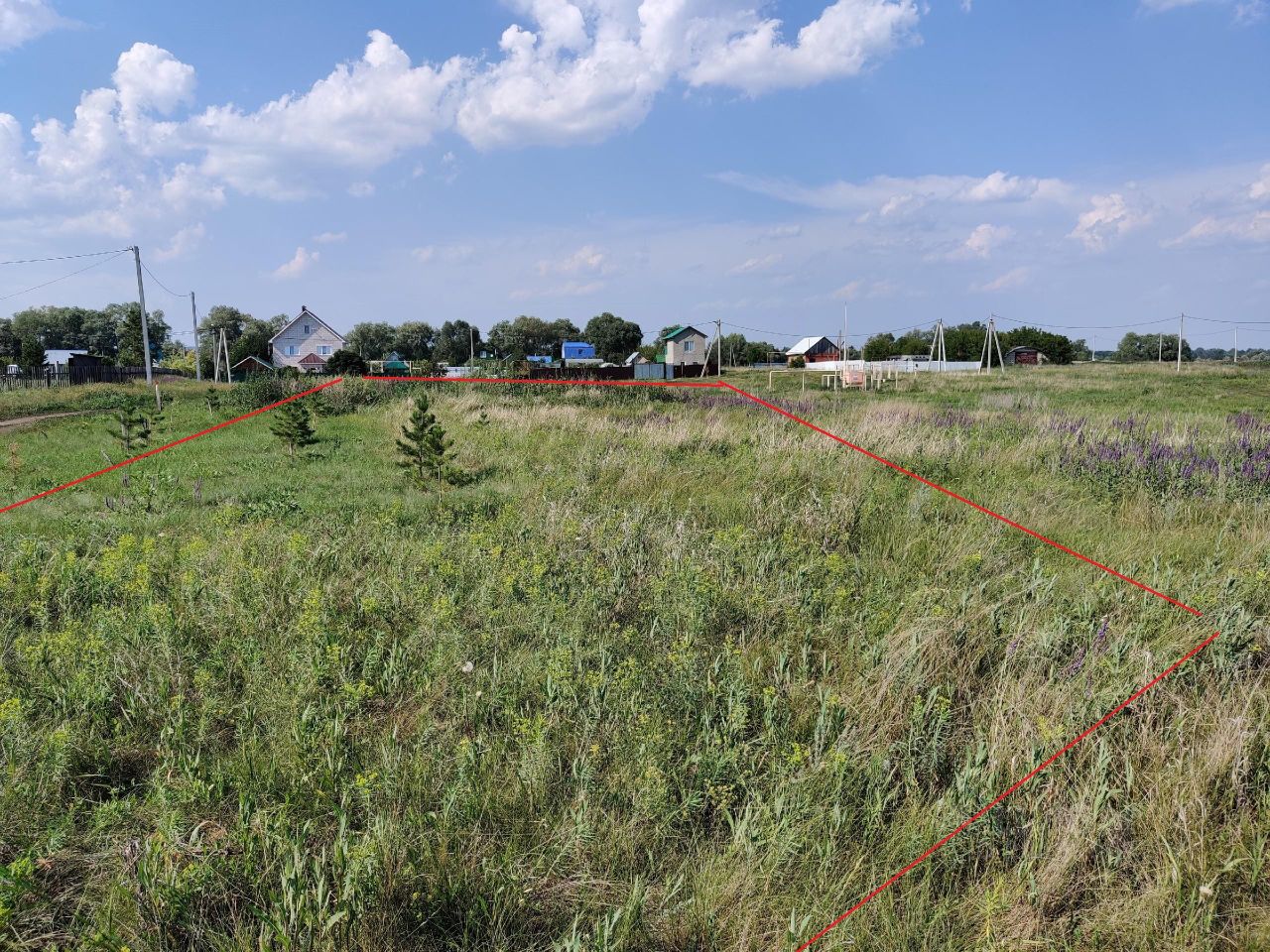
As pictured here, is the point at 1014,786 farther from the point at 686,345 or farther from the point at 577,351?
the point at 577,351

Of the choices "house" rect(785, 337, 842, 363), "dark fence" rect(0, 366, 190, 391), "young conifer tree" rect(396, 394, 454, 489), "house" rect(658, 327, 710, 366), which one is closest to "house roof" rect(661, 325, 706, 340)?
"house" rect(658, 327, 710, 366)

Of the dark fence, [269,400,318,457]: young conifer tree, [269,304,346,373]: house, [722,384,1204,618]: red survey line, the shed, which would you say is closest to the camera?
[722,384,1204,618]: red survey line

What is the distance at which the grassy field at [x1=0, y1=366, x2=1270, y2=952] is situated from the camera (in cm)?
254

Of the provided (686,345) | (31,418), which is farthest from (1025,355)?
(31,418)

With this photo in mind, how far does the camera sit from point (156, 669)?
394 cm

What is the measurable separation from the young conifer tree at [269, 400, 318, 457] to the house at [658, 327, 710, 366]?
2433 inches

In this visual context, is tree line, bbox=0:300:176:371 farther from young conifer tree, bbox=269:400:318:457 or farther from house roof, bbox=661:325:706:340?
young conifer tree, bbox=269:400:318:457

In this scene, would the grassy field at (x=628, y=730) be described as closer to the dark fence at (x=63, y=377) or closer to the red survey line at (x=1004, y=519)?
the red survey line at (x=1004, y=519)

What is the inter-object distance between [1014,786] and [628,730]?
1.80m

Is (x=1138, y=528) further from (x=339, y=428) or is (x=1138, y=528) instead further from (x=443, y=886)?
(x=339, y=428)

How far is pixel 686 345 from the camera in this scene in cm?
7394

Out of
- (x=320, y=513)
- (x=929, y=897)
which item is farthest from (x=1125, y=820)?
(x=320, y=513)

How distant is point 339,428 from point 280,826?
580 inches

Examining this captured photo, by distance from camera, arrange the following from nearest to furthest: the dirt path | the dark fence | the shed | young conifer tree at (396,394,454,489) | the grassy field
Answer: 1. the grassy field
2. young conifer tree at (396,394,454,489)
3. the dirt path
4. the dark fence
5. the shed
